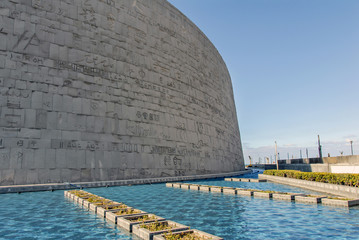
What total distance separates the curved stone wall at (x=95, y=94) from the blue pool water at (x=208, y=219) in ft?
14.7

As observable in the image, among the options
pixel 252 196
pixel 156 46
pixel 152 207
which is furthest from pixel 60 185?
pixel 156 46

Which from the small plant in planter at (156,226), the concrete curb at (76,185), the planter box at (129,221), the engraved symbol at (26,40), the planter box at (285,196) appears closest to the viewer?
the small plant in planter at (156,226)

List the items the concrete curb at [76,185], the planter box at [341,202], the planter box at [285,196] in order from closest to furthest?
the planter box at [341,202] → the planter box at [285,196] → the concrete curb at [76,185]

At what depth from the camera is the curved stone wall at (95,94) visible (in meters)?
14.1

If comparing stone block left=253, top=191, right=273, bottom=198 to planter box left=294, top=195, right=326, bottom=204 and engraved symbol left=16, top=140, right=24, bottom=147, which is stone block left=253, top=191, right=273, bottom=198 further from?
engraved symbol left=16, top=140, right=24, bottom=147

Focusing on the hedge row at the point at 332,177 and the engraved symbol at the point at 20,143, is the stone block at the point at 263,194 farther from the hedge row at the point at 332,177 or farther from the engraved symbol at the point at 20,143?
the engraved symbol at the point at 20,143

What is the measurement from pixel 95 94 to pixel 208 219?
462 inches

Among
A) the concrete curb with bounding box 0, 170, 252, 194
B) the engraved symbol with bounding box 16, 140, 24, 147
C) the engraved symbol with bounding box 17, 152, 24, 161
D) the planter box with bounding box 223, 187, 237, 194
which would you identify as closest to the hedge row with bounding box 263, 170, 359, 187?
the planter box with bounding box 223, 187, 237, 194

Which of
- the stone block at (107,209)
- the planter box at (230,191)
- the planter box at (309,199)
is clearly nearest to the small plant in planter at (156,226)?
the stone block at (107,209)

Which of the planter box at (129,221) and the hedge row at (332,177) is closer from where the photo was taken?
the planter box at (129,221)

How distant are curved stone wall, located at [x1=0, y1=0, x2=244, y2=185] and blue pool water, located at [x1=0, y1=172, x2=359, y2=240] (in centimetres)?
448

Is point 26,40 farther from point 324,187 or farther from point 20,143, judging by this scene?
point 324,187

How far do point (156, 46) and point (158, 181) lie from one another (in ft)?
33.5

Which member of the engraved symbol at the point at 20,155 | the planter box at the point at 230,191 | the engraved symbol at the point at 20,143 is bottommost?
the planter box at the point at 230,191
